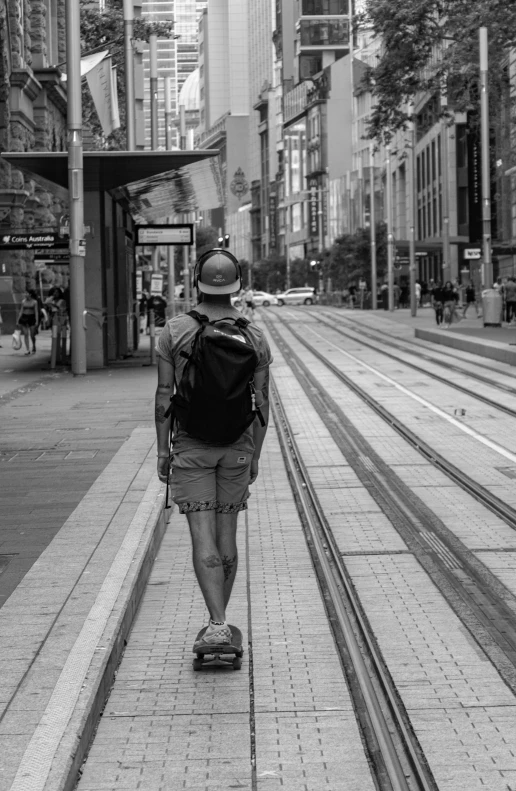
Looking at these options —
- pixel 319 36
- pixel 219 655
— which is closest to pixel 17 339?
pixel 219 655

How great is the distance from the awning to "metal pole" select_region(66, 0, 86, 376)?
33 centimetres

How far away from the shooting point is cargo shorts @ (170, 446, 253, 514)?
18.9 ft

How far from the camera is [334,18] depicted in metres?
164

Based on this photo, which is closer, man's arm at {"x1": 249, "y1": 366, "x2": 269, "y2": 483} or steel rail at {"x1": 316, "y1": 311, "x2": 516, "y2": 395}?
man's arm at {"x1": 249, "y1": 366, "x2": 269, "y2": 483}

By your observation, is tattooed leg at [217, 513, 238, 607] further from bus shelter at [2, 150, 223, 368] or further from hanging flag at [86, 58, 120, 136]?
hanging flag at [86, 58, 120, 136]

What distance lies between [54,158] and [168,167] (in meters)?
2.13

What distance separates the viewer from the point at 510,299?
4400 cm

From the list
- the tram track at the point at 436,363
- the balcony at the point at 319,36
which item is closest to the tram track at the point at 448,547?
the tram track at the point at 436,363

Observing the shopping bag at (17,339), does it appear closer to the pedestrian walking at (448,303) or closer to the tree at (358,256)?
the pedestrian walking at (448,303)

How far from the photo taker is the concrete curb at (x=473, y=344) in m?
27.6

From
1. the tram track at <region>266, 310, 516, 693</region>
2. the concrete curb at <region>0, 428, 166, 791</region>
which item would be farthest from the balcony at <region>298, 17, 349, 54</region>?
the concrete curb at <region>0, 428, 166, 791</region>

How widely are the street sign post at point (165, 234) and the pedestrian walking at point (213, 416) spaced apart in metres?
23.7

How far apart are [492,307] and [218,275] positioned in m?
35.2

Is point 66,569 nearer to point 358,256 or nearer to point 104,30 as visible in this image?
point 104,30
